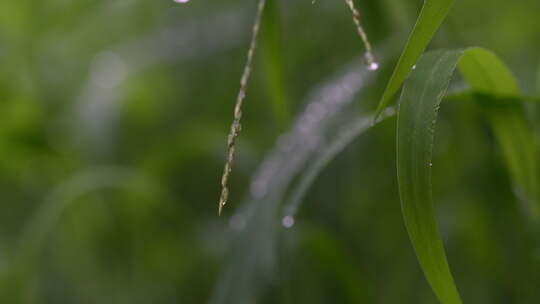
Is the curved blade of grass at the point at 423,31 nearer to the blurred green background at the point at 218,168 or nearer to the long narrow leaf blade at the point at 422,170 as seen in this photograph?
the long narrow leaf blade at the point at 422,170

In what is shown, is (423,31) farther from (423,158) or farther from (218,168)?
(218,168)

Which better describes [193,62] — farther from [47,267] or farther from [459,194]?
[459,194]

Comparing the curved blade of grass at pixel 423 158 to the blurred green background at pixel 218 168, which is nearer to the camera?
the curved blade of grass at pixel 423 158

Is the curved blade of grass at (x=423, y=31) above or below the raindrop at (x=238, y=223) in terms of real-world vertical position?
above

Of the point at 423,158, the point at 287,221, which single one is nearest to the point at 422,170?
the point at 423,158

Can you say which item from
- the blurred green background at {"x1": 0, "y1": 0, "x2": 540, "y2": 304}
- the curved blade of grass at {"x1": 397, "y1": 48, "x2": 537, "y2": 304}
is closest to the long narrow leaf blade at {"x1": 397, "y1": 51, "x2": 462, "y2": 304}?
the curved blade of grass at {"x1": 397, "y1": 48, "x2": 537, "y2": 304}

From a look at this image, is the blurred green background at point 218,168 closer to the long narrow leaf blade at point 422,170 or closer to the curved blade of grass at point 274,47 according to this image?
the curved blade of grass at point 274,47

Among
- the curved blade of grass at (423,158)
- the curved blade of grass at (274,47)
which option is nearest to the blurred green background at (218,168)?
the curved blade of grass at (274,47)

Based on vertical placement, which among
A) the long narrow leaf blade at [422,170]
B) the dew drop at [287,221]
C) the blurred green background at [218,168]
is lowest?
the blurred green background at [218,168]

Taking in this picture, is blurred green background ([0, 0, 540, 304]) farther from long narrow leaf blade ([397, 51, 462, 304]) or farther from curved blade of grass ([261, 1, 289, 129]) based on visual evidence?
long narrow leaf blade ([397, 51, 462, 304])

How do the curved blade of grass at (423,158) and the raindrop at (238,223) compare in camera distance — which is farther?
the raindrop at (238,223)
